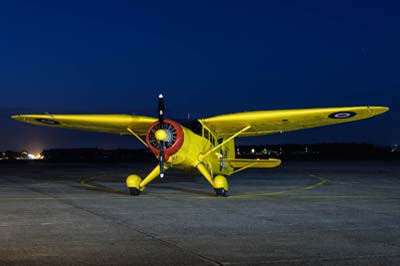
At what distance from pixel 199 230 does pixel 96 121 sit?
1005 centimetres

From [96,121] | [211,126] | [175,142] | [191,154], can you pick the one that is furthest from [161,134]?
[96,121]

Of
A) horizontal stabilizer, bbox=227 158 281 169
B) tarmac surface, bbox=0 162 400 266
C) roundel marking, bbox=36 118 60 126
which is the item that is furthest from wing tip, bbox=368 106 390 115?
roundel marking, bbox=36 118 60 126

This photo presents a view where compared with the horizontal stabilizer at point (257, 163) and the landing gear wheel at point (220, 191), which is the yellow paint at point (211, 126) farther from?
the landing gear wheel at point (220, 191)

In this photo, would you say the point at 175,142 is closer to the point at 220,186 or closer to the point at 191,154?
the point at 191,154

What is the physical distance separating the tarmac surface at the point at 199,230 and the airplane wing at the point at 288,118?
2.58 meters

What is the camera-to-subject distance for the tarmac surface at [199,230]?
6621 millimetres

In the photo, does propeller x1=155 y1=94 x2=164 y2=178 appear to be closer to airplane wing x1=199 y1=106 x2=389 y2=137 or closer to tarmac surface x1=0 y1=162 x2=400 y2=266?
tarmac surface x1=0 y1=162 x2=400 y2=266

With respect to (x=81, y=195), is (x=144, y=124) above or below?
above

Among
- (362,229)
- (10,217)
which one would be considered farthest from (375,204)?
(10,217)

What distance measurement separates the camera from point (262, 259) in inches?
256

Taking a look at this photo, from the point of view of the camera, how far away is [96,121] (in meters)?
18.1

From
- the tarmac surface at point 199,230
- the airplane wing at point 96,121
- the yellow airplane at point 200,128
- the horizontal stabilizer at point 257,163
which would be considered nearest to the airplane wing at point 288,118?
the yellow airplane at point 200,128

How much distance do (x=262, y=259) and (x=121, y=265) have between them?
66.5 inches

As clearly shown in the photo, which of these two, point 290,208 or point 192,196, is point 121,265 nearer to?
point 290,208
